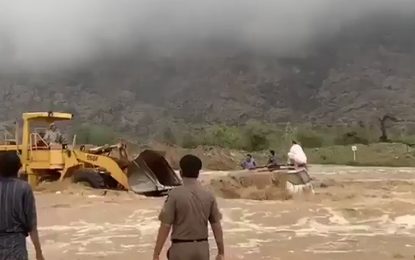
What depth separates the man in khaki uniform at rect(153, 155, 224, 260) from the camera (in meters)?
6.47

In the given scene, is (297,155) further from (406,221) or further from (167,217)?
(167,217)

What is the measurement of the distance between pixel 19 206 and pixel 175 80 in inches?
5983

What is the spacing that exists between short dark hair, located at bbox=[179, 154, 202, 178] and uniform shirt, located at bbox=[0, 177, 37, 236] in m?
1.23

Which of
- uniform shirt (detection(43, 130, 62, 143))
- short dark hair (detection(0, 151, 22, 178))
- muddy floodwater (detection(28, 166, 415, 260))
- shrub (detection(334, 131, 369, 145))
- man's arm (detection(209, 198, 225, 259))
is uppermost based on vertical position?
short dark hair (detection(0, 151, 22, 178))

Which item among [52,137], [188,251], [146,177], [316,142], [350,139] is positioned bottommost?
[316,142]

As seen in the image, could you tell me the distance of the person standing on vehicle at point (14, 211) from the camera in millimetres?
6418

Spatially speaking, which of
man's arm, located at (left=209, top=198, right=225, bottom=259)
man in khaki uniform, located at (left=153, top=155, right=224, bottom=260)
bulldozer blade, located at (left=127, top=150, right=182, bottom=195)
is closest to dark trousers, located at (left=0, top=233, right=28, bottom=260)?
man in khaki uniform, located at (left=153, top=155, right=224, bottom=260)

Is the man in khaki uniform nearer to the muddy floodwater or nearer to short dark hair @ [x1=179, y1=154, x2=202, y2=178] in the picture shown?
short dark hair @ [x1=179, y1=154, x2=202, y2=178]

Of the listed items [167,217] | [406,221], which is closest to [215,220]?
[167,217]

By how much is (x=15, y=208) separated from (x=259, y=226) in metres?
10.8

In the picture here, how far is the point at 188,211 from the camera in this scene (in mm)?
6484

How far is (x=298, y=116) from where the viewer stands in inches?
5581

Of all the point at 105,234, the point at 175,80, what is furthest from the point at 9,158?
the point at 175,80

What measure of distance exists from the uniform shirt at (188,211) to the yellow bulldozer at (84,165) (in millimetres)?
16088
